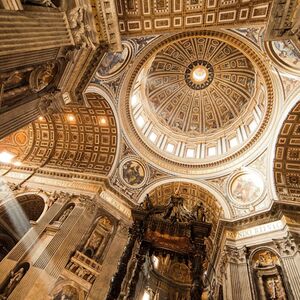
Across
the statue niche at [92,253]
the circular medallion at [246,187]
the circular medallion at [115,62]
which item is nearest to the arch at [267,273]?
the circular medallion at [246,187]

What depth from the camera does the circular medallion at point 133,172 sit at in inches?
625

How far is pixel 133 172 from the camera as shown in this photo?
16.2m

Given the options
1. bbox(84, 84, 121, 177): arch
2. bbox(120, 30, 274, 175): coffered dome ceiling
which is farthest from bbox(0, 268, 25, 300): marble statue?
bbox(120, 30, 274, 175): coffered dome ceiling

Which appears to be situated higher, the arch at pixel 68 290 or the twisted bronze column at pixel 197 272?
the twisted bronze column at pixel 197 272

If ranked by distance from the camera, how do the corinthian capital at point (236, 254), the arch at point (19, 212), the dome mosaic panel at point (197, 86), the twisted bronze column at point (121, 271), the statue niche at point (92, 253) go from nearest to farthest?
the twisted bronze column at point (121, 271)
the statue niche at point (92, 253)
the corinthian capital at point (236, 254)
the arch at point (19, 212)
the dome mosaic panel at point (197, 86)

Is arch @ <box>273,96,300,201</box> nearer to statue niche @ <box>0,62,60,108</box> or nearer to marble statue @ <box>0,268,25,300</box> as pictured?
statue niche @ <box>0,62,60,108</box>

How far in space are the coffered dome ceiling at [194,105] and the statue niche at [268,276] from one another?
6586mm

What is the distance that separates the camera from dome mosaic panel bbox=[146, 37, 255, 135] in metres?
19.5

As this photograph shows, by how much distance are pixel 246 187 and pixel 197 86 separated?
1088 centimetres

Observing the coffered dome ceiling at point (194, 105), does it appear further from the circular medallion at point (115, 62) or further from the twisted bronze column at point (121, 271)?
the twisted bronze column at point (121, 271)

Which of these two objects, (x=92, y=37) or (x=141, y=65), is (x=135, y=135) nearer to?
(x=141, y=65)

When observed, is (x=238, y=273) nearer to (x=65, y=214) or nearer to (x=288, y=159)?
(x=288, y=159)

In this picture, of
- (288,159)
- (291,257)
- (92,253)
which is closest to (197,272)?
(291,257)

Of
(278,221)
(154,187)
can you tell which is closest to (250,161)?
(278,221)
